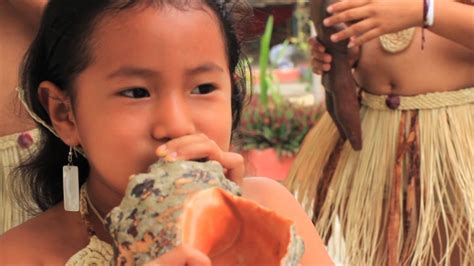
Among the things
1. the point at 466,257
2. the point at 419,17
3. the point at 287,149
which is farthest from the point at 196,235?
the point at 287,149

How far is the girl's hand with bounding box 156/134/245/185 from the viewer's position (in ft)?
2.38

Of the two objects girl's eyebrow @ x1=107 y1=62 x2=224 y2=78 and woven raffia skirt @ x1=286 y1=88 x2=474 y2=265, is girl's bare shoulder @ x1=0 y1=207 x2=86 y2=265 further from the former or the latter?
woven raffia skirt @ x1=286 y1=88 x2=474 y2=265

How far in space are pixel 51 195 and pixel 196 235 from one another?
560 mm

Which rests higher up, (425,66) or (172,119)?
(172,119)

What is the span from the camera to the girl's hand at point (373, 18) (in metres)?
1.41

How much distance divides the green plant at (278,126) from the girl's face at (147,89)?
2.06m

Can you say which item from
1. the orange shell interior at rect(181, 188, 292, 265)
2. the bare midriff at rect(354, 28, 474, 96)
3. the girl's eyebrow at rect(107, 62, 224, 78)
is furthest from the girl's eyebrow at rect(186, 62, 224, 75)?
the bare midriff at rect(354, 28, 474, 96)

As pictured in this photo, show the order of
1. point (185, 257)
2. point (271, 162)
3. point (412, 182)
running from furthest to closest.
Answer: point (271, 162) → point (412, 182) → point (185, 257)

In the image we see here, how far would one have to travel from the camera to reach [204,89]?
0.84 meters

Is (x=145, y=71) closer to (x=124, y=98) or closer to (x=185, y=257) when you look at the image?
(x=124, y=98)

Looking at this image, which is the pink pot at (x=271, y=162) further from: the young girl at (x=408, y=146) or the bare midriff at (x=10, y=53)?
the bare midriff at (x=10, y=53)

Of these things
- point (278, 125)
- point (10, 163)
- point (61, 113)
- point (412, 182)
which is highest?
point (61, 113)

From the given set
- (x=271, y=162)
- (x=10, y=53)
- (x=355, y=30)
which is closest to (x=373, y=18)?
(x=355, y=30)

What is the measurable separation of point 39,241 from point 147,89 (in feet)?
0.94
